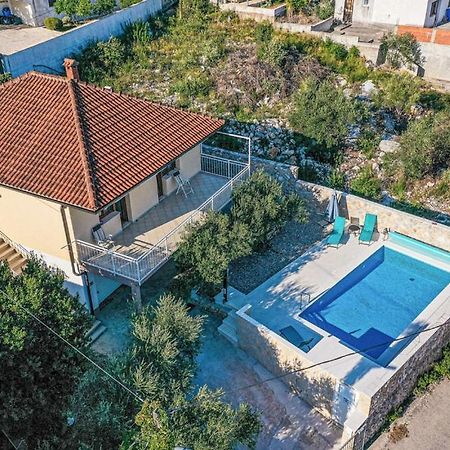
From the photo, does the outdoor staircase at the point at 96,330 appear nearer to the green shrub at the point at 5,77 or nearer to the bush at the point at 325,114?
the bush at the point at 325,114

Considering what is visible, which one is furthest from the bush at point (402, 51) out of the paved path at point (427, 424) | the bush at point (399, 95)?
the paved path at point (427, 424)

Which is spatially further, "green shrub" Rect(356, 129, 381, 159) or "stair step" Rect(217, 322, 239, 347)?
"green shrub" Rect(356, 129, 381, 159)

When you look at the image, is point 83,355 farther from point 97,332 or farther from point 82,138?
point 82,138

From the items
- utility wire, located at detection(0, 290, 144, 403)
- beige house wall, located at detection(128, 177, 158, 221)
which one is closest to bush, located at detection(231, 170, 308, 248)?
beige house wall, located at detection(128, 177, 158, 221)

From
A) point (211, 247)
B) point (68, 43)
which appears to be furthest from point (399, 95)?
point (68, 43)

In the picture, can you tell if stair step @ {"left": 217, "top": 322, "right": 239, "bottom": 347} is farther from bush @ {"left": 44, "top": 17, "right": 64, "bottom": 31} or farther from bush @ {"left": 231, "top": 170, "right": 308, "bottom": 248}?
bush @ {"left": 44, "top": 17, "right": 64, "bottom": 31}

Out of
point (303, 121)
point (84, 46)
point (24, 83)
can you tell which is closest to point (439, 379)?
point (303, 121)
